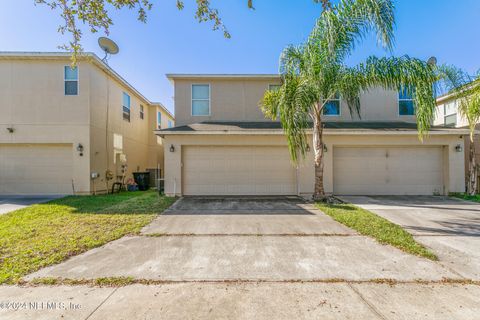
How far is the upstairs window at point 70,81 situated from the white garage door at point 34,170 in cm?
239

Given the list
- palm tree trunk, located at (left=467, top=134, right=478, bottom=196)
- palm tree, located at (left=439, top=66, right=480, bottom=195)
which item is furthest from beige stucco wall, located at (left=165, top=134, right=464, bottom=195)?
palm tree, located at (left=439, top=66, right=480, bottom=195)

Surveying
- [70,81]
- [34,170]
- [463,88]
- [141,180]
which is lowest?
[141,180]

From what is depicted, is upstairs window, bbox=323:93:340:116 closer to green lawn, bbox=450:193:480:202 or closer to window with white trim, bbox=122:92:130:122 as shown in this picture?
green lawn, bbox=450:193:480:202

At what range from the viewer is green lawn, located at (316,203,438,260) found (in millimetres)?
3978

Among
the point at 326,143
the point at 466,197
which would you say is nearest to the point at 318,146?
the point at 326,143

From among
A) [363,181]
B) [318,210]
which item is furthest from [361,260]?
[363,181]

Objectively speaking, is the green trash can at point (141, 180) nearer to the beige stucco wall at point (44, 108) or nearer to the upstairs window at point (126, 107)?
the beige stucco wall at point (44, 108)

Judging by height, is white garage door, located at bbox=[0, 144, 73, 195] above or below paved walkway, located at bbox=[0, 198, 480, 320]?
above

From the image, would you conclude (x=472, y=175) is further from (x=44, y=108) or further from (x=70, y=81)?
(x=44, y=108)

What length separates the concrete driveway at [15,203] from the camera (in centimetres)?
729

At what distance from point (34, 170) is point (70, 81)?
4.22m

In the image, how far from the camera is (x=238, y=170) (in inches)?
372

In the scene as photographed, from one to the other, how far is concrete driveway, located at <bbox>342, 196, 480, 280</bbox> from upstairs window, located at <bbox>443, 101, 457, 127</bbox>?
19.3 ft

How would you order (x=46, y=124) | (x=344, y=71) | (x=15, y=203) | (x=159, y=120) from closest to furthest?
(x=344, y=71), (x=15, y=203), (x=46, y=124), (x=159, y=120)
